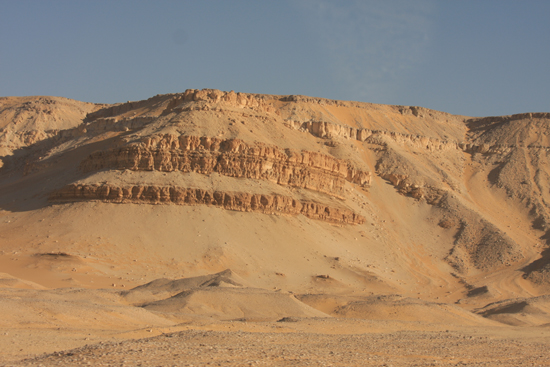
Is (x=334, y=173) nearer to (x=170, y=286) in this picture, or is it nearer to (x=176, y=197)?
(x=176, y=197)

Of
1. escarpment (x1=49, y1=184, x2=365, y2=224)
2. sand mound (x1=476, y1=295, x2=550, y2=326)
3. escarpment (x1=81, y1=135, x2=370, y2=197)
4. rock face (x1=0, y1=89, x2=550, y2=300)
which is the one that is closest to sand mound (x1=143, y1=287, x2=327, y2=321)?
sand mound (x1=476, y1=295, x2=550, y2=326)

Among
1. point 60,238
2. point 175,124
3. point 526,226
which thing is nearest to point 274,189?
point 175,124

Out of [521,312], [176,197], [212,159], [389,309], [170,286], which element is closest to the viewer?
[389,309]

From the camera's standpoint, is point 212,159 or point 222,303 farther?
point 212,159

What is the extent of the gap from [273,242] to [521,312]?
618 inches

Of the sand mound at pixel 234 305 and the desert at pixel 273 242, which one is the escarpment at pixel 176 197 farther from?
the sand mound at pixel 234 305

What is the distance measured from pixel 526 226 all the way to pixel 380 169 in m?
15.0

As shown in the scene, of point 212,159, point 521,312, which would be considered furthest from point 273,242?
point 521,312

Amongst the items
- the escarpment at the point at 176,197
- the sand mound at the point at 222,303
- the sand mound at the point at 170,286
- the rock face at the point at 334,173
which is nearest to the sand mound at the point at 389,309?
the sand mound at the point at 222,303

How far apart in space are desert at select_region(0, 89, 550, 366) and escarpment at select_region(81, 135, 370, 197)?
0.15 metres

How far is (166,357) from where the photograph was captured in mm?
13508

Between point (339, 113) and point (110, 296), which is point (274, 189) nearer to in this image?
point (110, 296)

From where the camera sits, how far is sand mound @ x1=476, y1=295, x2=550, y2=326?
32897mm

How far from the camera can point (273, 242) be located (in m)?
40.9
